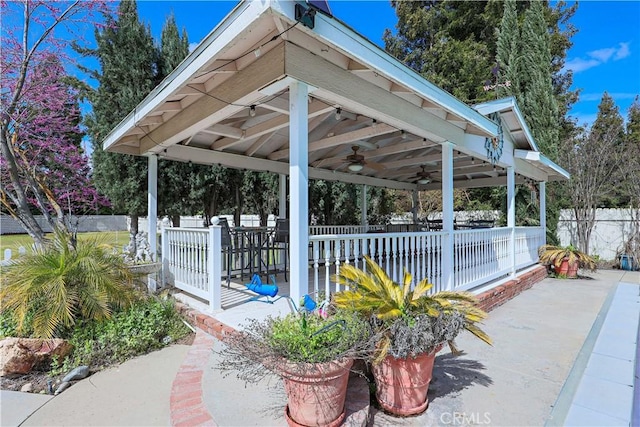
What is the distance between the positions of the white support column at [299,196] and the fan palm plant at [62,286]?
2341mm

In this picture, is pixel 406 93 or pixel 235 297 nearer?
pixel 406 93

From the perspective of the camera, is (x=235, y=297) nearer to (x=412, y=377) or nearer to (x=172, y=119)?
(x=172, y=119)

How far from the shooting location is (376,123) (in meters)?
4.71

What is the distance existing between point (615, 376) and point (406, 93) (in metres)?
3.81

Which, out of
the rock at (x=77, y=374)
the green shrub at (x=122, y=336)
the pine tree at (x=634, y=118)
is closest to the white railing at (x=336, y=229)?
the green shrub at (x=122, y=336)

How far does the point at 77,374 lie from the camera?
316cm

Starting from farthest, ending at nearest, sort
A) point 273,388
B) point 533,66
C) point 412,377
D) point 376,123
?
point 533,66, point 376,123, point 273,388, point 412,377

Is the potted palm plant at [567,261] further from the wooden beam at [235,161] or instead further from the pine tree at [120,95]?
the pine tree at [120,95]

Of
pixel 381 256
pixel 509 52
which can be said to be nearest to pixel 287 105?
pixel 381 256

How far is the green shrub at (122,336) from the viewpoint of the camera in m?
3.45

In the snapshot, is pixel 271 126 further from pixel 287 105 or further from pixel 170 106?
pixel 170 106

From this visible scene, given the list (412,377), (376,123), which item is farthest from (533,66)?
(412,377)

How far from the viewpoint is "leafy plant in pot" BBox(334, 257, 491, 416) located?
2.45 m

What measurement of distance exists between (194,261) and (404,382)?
3522mm
